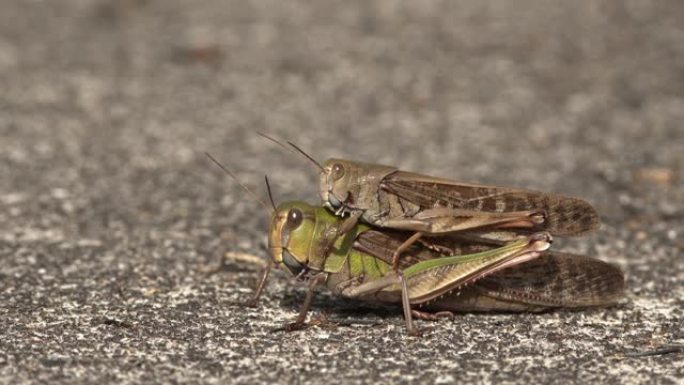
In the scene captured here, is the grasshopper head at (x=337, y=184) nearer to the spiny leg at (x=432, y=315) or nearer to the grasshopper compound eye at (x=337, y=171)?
the grasshopper compound eye at (x=337, y=171)

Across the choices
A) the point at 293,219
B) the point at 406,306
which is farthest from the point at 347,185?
the point at 406,306

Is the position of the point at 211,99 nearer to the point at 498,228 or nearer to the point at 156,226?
the point at 156,226

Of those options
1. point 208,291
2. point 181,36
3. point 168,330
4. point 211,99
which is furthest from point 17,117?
point 168,330

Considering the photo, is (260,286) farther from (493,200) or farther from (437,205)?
(493,200)

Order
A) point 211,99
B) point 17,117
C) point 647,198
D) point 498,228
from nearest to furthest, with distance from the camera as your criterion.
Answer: point 498,228
point 647,198
point 17,117
point 211,99

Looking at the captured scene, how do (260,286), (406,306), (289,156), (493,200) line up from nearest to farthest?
(406,306) → (493,200) → (260,286) → (289,156)

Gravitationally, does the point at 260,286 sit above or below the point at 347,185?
below

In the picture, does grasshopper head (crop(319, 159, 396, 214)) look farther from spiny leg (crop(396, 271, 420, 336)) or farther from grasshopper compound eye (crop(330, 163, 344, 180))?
spiny leg (crop(396, 271, 420, 336))
